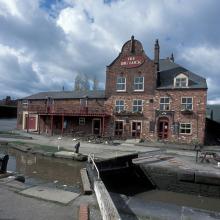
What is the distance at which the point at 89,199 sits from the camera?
27.1ft

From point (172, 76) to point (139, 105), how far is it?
4.73 meters

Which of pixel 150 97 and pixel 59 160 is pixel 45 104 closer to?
pixel 150 97

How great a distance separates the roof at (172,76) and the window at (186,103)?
4.24 feet

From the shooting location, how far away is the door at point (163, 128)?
30.5m

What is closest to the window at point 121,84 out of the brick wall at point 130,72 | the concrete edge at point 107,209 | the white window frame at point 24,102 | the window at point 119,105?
the brick wall at point 130,72

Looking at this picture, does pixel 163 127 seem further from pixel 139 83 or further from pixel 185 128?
pixel 139 83

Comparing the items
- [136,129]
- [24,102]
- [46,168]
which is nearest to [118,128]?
[136,129]

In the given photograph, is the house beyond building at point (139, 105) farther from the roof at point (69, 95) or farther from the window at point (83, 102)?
the roof at point (69, 95)

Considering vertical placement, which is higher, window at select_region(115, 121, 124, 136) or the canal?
window at select_region(115, 121, 124, 136)

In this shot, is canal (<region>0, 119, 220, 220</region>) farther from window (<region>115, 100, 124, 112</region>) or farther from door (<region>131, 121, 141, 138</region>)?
window (<region>115, 100, 124, 112</region>)

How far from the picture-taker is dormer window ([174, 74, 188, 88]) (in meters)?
29.9

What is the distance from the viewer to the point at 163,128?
30.6m

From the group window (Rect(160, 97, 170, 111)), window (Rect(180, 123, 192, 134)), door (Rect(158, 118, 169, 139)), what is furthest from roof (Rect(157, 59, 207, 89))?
window (Rect(180, 123, 192, 134))

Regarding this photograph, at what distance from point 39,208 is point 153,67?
26132 millimetres
